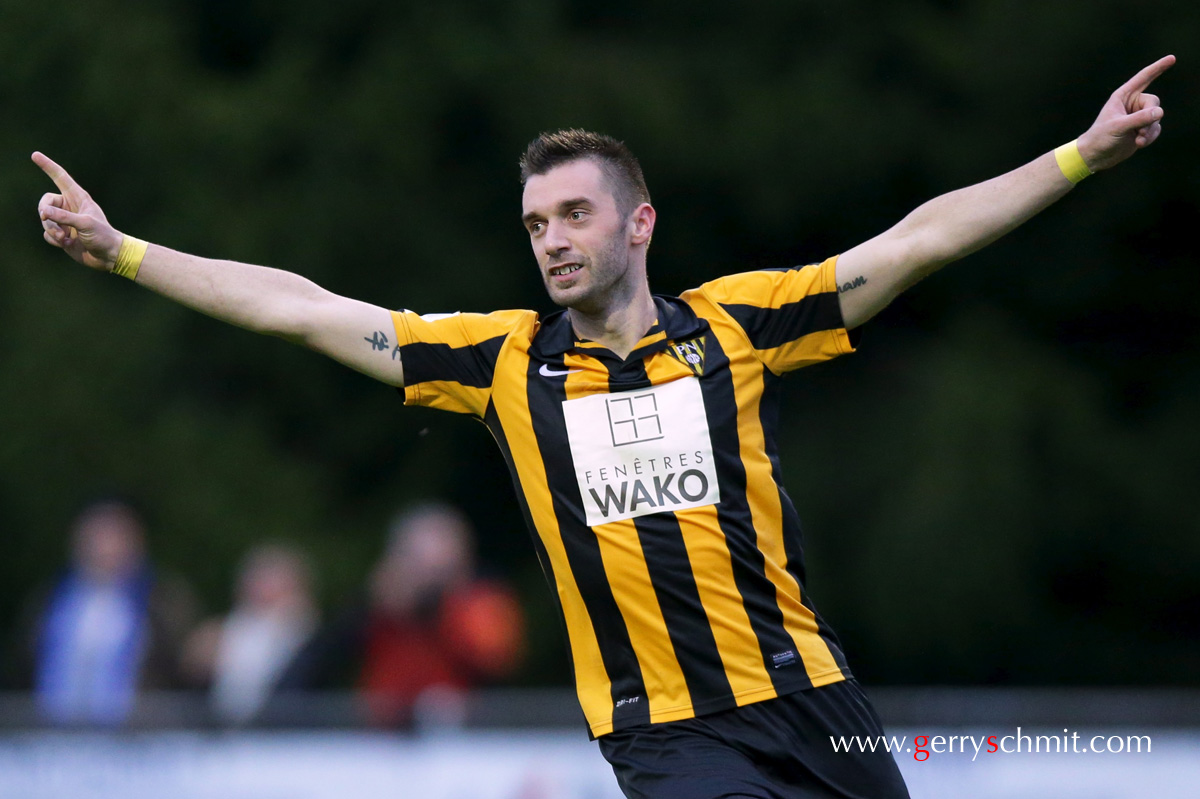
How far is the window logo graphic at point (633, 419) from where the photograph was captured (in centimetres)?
441

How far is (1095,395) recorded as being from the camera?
44.4ft

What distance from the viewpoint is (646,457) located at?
173 inches

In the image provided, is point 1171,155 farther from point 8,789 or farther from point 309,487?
point 8,789

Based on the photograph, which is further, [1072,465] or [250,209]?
[250,209]

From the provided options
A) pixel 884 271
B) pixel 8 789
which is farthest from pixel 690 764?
pixel 8 789

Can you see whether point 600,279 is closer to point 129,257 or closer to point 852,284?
point 852,284

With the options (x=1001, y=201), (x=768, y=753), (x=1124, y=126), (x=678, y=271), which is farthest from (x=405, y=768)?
(x=678, y=271)

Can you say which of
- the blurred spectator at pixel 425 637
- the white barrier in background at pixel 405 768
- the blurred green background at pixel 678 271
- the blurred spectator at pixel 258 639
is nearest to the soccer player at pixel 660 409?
the white barrier in background at pixel 405 768

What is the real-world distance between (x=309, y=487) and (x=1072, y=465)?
277 inches

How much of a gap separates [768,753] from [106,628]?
5585 mm

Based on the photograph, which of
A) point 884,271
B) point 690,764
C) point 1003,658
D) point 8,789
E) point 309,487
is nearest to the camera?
point 690,764

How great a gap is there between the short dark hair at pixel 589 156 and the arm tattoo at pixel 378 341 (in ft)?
2.16

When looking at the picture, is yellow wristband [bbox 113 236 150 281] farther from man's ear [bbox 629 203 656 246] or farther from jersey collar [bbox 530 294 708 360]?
man's ear [bbox 629 203 656 246]

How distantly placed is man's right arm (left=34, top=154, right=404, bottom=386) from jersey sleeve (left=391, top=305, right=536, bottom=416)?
0.28 feet
